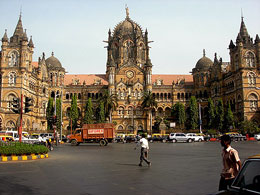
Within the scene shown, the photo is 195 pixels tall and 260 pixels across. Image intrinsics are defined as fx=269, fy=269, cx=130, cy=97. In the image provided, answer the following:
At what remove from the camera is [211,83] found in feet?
230

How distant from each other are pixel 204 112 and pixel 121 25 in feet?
114

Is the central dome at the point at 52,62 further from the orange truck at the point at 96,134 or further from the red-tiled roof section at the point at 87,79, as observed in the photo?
the orange truck at the point at 96,134

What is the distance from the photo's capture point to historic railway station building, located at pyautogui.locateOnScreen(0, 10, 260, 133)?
55219 millimetres

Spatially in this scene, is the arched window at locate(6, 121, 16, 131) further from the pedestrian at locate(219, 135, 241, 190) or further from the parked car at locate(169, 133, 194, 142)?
the pedestrian at locate(219, 135, 241, 190)

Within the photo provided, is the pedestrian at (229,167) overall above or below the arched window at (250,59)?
below

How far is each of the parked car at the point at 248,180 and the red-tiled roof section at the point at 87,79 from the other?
70.4 metres

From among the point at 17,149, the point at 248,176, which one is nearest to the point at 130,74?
the point at 17,149

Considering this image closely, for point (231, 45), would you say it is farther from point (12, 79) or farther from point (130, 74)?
point (12, 79)

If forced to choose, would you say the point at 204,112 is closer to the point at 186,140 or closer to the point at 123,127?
the point at 123,127

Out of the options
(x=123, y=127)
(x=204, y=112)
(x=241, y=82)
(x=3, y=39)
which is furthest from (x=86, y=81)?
(x=241, y=82)

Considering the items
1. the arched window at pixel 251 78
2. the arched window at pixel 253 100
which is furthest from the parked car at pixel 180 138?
the arched window at pixel 251 78

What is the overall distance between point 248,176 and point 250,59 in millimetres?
58461

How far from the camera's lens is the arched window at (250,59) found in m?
56.8

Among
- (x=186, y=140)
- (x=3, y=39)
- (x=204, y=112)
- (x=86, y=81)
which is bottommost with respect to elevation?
(x=186, y=140)
